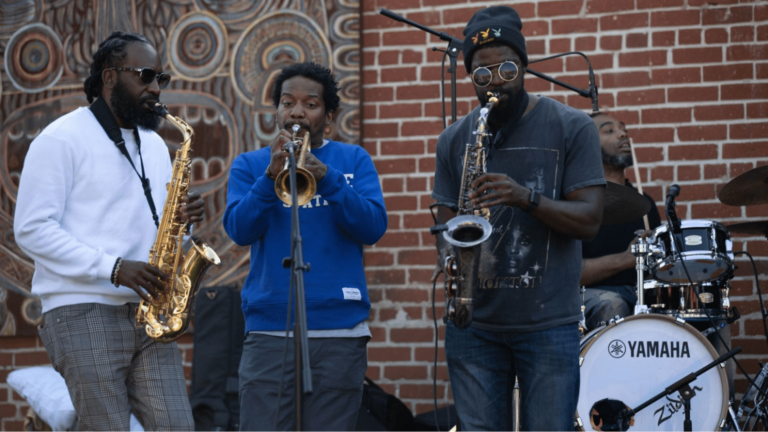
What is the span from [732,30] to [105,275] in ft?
12.8

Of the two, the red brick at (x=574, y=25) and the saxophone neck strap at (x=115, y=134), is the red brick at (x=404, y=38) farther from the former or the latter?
the saxophone neck strap at (x=115, y=134)

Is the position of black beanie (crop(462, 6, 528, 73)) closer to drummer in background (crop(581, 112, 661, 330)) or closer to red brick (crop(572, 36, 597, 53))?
drummer in background (crop(581, 112, 661, 330))

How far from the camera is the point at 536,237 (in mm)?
3170

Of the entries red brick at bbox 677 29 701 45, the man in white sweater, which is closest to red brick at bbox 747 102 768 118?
red brick at bbox 677 29 701 45

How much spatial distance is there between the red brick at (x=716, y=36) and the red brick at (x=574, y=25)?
0.66m

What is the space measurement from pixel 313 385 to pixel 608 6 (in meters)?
3.34

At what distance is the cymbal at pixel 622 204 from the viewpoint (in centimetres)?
453

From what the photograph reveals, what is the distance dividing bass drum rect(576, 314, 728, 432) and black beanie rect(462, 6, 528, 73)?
1.94 meters

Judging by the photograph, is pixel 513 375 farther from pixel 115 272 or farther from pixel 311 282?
pixel 115 272

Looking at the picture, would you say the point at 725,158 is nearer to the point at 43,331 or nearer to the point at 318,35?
the point at 318,35

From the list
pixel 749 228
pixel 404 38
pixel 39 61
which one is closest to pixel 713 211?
pixel 749 228

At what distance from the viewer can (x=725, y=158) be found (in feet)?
17.4

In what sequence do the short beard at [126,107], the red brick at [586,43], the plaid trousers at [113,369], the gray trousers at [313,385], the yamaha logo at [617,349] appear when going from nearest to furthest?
the gray trousers at [313,385] → the plaid trousers at [113,369] → the short beard at [126,107] → the yamaha logo at [617,349] → the red brick at [586,43]

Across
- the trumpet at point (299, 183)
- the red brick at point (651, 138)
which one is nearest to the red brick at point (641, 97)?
the red brick at point (651, 138)
